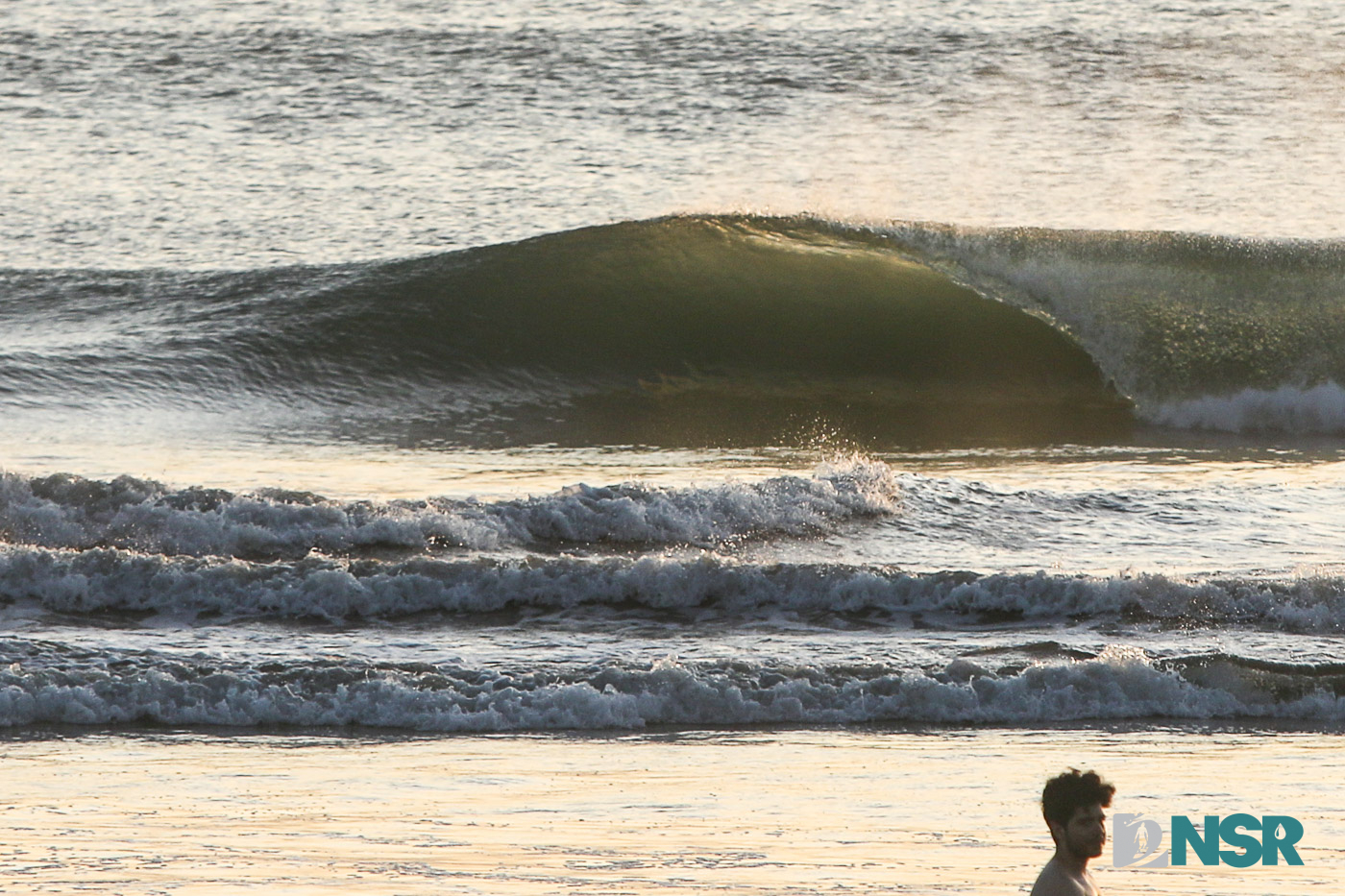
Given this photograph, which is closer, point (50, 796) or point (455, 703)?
point (50, 796)

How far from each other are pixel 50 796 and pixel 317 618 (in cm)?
276

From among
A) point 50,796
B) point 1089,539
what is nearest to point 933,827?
point 50,796

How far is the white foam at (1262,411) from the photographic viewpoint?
49.4 ft

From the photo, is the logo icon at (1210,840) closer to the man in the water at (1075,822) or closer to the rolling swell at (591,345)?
the man in the water at (1075,822)

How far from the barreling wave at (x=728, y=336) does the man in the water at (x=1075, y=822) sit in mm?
10183

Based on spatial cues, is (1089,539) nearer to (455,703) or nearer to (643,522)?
(643,522)

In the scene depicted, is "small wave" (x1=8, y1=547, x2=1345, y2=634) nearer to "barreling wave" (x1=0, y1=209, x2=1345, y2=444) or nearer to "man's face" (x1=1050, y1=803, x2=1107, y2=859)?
"barreling wave" (x1=0, y1=209, x2=1345, y2=444)

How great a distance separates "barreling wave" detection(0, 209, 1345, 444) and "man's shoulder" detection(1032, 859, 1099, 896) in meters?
10.3

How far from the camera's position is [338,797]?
599 centimetres

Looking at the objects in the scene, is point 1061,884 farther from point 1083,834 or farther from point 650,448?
point 650,448

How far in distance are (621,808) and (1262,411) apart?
36.2 feet

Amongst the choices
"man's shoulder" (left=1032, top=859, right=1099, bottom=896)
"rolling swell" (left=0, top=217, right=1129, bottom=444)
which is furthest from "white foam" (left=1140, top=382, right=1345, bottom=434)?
"man's shoulder" (left=1032, top=859, right=1099, bottom=896)

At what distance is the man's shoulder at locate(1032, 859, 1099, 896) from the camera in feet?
11.1

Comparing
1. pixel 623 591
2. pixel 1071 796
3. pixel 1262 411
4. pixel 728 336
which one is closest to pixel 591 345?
pixel 728 336
